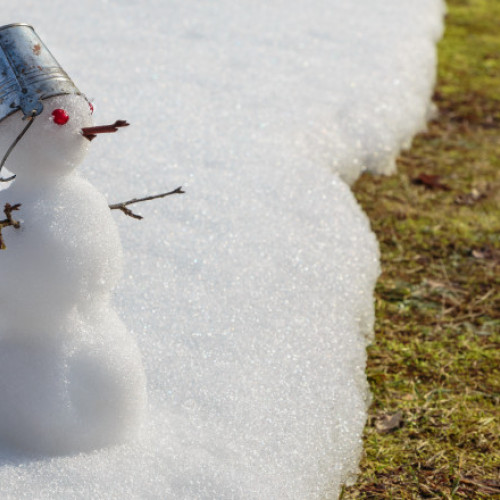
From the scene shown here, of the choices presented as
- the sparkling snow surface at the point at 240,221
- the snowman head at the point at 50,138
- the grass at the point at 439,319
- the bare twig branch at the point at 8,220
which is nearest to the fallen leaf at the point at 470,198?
the grass at the point at 439,319

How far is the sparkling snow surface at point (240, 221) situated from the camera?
194 centimetres

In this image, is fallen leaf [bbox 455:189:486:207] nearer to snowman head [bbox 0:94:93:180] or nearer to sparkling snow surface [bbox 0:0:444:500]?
sparkling snow surface [bbox 0:0:444:500]

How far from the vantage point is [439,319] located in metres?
2.87

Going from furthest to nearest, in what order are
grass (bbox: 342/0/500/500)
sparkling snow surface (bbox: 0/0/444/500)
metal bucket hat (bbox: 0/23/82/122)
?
grass (bbox: 342/0/500/500) → sparkling snow surface (bbox: 0/0/444/500) → metal bucket hat (bbox: 0/23/82/122)

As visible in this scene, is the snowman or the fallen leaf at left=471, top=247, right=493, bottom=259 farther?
the fallen leaf at left=471, top=247, right=493, bottom=259

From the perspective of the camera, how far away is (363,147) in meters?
3.90

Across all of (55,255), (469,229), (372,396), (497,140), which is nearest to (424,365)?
(372,396)

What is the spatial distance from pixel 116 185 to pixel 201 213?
0.32 m

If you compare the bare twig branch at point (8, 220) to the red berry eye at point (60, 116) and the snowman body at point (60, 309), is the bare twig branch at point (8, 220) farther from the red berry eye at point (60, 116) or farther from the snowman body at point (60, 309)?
the red berry eye at point (60, 116)

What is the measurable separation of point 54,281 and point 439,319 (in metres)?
1.66

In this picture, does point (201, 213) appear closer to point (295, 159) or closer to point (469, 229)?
point (295, 159)

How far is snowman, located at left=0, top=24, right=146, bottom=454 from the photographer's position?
1.55 meters

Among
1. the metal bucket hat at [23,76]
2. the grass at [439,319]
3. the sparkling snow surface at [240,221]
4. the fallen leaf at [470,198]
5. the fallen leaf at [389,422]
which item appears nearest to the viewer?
the metal bucket hat at [23,76]

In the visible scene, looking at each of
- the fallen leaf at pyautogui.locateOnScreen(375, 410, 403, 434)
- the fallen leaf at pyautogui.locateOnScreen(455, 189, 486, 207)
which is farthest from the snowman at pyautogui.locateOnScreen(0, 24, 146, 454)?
the fallen leaf at pyautogui.locateOnScreen(455, 189, 486, 207)
